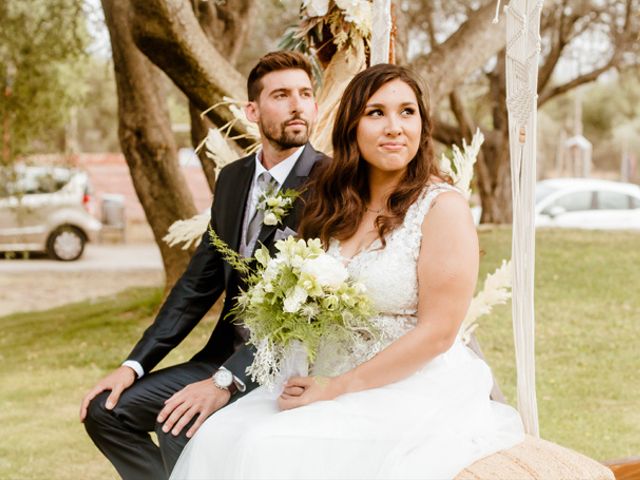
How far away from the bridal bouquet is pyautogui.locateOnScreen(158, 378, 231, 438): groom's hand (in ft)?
1.00

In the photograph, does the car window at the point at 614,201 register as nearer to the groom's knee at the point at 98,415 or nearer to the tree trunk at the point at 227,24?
the tree trunk at the point at 227,24

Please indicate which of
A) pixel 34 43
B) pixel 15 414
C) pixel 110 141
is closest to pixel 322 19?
pixel 15 414

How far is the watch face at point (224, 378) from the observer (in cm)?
308

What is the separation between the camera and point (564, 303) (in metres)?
8.24

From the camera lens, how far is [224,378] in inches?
122

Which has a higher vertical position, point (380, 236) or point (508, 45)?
point (508, 45)

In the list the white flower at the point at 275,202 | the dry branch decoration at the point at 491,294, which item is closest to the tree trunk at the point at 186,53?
the white flower at the point at 275,202

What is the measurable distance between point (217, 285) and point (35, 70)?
22.9ft

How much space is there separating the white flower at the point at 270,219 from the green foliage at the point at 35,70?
647cm

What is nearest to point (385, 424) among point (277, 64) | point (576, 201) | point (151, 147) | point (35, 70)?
point (277, 64)

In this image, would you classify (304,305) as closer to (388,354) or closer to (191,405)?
(388,354)

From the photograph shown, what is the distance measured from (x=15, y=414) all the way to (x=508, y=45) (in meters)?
4.91

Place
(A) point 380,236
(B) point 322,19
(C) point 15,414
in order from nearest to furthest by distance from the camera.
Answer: (A) point 380,236
(B) point 322,19
(C) point 15,414

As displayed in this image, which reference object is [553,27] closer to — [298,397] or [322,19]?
[322,19]
